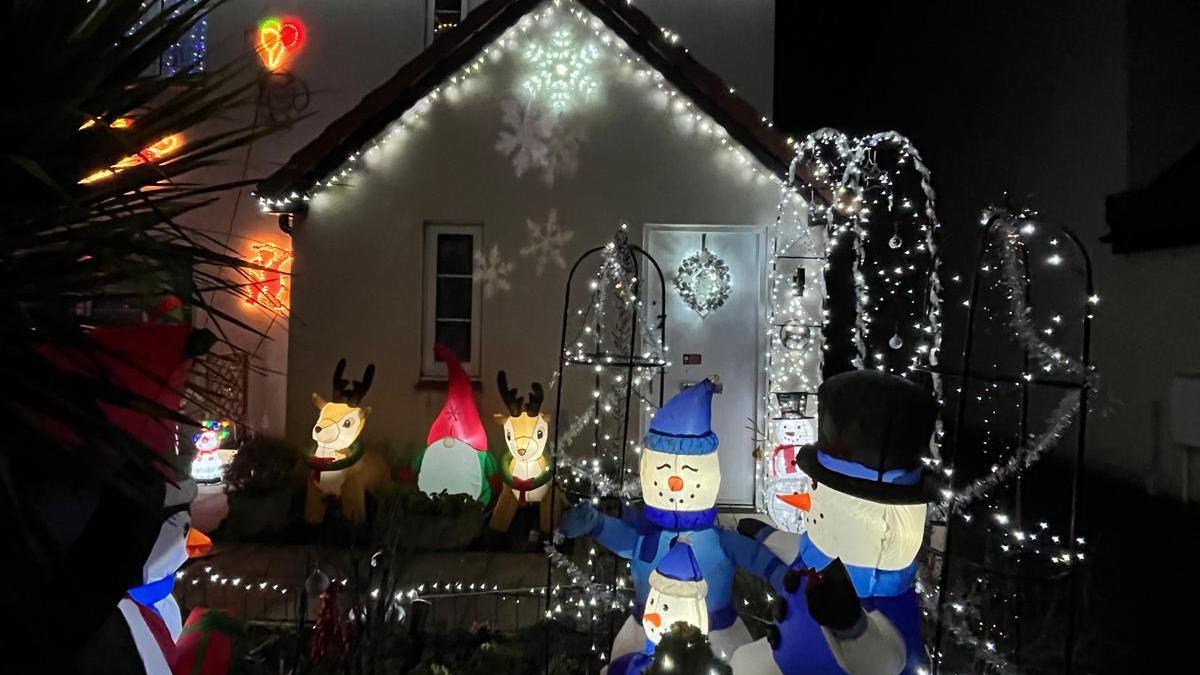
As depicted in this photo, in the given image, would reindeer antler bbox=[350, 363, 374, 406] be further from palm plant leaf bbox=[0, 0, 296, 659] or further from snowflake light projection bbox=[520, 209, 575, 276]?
palm plant leaf bbox=[0, 0, 296, 659]

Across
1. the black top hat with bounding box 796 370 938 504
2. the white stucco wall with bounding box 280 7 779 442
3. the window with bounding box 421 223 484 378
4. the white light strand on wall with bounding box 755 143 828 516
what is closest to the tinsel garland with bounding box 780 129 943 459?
the white light strand on wall with bounding box 755 143 828 516

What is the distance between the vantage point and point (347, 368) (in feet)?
20.0

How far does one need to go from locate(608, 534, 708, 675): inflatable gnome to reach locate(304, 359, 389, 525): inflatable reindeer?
9.68 feet

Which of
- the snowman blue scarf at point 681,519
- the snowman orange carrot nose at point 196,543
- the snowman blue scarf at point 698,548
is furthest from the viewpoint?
the snowman blue scarf at point 681,519

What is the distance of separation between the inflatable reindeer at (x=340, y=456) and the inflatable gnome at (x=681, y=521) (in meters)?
2.67

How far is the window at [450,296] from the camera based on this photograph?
6.12 meters

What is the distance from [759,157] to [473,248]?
2.59 meters

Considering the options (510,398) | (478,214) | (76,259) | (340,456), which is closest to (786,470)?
(510,398)

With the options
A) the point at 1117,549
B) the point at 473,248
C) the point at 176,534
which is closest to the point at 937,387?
the point at 1117,549

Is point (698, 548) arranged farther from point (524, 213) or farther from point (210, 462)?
point (210, 462)

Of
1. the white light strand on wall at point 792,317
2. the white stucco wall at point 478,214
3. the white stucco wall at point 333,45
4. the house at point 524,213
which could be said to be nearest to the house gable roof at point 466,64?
the house at point 524,213

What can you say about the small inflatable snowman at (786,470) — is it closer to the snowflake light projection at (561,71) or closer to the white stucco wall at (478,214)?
the white stucco wall at (478,214)

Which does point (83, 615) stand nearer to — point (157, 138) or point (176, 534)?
point (157, 138)

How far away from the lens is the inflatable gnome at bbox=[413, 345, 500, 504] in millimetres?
4977
